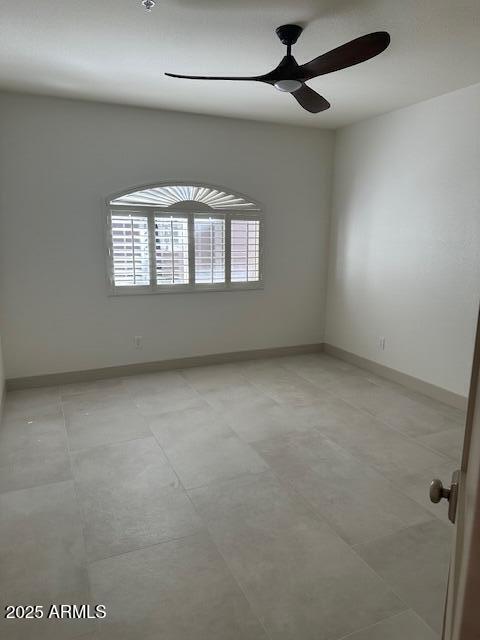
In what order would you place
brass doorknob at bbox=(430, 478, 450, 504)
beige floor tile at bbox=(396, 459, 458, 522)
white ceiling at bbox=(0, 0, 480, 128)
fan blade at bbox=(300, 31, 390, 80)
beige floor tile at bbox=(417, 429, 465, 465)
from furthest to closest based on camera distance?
beige floor tile at bbox=(417, 429, 465, 465)
beige floor tile at bbox=(396, 459, 458, 522)
white ceiling at bbox=(0, 0, 480, 128)
fan blade at bbox=(300, 31, 390, 80)
brass doorknob at bbox=(430, 478, 450, 504)

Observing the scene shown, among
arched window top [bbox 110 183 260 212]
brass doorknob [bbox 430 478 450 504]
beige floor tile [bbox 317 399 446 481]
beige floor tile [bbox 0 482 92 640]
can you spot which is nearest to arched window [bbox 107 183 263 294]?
arched window top [bbox 110 183 260 212]

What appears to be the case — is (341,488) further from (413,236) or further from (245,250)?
(245,250)

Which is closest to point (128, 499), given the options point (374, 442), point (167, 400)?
point (167, 400)

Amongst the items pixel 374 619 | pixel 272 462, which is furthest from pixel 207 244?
pixel 374 619

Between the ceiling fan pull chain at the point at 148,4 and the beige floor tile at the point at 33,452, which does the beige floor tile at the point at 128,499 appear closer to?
the beige floor tile at the point at 33,452

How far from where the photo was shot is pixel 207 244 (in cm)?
465

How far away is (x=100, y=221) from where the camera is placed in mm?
4172

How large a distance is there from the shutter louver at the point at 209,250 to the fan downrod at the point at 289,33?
2.24 m

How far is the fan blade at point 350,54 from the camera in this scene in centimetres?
205

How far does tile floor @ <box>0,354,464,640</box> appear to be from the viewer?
1.73 m

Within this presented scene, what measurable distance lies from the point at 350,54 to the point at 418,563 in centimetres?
254

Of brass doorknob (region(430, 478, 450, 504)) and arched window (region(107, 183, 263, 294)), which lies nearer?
brass doorknob (region(430, 478, 450, 504))

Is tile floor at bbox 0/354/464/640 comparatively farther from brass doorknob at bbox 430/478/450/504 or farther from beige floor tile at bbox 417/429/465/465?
brass doorknob at bbox 430/478/450/504

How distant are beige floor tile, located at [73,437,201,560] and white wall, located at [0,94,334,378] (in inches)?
64.3
